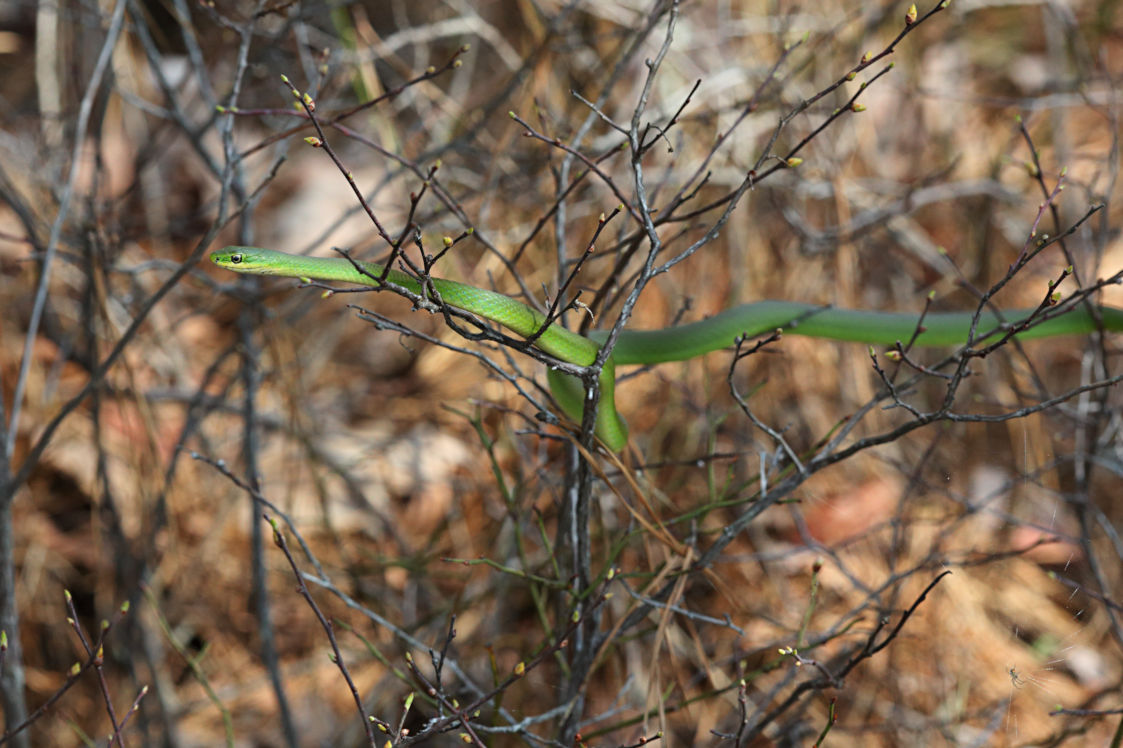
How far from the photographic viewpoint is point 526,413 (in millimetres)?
4930

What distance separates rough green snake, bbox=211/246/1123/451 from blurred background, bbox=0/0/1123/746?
1.06ft

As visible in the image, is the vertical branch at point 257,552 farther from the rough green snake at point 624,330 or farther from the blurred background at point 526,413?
the rough green snake at point 624,330

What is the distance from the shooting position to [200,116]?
6.95 meters

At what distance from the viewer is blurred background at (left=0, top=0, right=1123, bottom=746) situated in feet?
12.8

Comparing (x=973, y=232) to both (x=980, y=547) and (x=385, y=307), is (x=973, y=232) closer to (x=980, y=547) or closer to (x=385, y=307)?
(x=980, y=547)

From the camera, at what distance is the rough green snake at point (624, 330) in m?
2.42

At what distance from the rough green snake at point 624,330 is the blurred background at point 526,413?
0.32 meters

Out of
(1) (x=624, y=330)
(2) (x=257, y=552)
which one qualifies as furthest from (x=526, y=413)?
(1) (x=624, y=330)

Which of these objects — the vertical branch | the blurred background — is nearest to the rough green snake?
the blurred background

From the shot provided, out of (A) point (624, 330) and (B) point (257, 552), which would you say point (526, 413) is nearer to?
(B) point (257, 552)

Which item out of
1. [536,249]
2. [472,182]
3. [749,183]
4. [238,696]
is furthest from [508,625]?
[749,183]

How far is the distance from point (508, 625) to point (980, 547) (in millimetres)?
2837

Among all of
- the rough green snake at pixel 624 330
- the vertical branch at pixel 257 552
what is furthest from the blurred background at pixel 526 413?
the rough green snake at pixel 624 330

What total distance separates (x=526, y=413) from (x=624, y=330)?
6.49 ft
